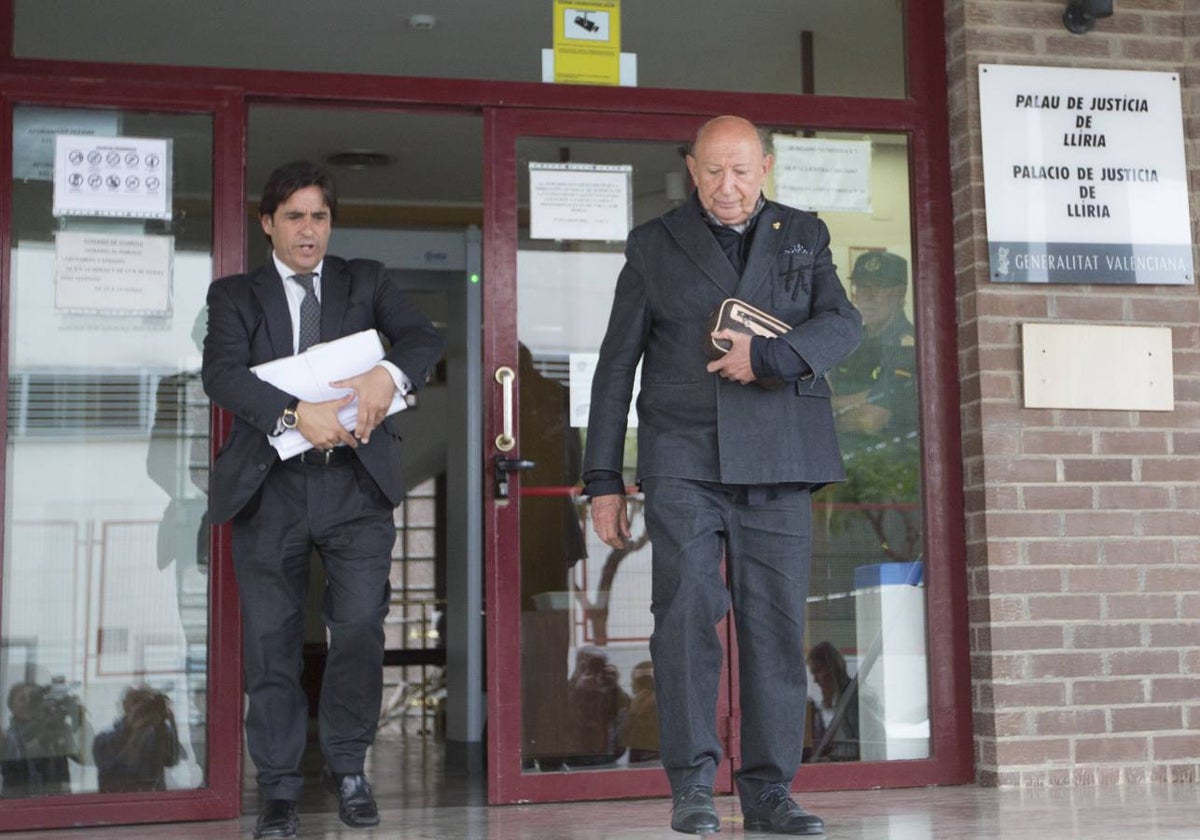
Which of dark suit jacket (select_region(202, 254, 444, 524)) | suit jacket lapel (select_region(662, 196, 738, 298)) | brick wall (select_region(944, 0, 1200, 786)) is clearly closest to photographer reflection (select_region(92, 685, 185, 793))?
dark suit jacket (select_region(202, 254, 444, 524))

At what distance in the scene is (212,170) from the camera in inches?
179

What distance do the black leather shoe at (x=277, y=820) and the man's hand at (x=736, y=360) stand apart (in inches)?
61.5

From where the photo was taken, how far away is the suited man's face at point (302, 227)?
4.02m

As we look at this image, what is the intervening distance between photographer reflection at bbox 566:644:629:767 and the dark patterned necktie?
4.23 ft

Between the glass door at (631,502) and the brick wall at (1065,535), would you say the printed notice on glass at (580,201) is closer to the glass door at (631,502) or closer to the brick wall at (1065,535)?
the glass door at (631,502)

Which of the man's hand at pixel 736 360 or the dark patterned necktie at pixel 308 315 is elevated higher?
the dark patterned necktie at pixel 308 315

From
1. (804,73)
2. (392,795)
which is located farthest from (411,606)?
(804,73)

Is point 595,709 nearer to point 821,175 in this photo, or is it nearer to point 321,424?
point 321,424

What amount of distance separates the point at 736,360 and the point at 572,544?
58.7 inches

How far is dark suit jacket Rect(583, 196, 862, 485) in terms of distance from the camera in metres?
3.43

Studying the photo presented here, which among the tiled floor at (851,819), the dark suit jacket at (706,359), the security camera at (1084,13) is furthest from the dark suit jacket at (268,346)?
the security camera at (1084,13)

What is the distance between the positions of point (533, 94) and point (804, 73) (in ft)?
2.95

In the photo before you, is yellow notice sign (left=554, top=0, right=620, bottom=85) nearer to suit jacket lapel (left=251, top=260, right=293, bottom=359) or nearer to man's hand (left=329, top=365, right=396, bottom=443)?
suit jacket lapel (left=251, top=260, right=293, bottom=359)

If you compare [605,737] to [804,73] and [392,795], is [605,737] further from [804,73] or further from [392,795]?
[804,73]
